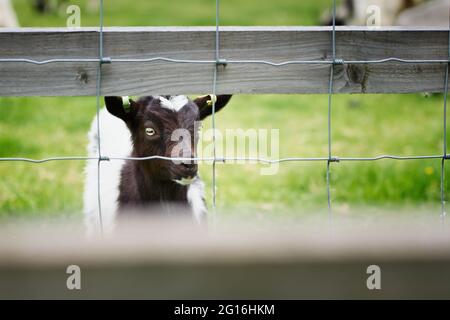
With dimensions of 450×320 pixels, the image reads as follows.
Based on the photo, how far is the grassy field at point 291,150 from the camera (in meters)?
5.44

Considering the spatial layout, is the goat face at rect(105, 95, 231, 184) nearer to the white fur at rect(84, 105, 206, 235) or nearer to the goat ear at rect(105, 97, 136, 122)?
the goat ear at rect(105, 97, 136, 122)

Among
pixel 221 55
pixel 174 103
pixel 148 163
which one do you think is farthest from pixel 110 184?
pixel 221 55

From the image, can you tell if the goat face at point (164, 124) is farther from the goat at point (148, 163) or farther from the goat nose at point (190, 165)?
the goat nose at point (190, 165)

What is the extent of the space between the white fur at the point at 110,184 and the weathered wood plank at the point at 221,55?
3.63ft

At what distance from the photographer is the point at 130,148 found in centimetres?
391

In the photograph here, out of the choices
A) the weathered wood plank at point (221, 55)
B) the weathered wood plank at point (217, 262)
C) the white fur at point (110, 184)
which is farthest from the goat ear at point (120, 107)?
the weathered wood plank at point (217, 262)

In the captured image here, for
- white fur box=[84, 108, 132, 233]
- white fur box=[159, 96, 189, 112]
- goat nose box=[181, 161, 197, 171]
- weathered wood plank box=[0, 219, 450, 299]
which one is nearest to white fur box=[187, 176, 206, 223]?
white fur box=[84, 108, 132, 233]

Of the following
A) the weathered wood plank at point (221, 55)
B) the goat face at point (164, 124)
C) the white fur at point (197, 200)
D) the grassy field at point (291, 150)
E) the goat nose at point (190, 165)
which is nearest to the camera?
the weathered wood plank at point (221, 55)

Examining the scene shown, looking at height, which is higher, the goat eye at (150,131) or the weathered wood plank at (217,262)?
the goat eye at (150,131)
